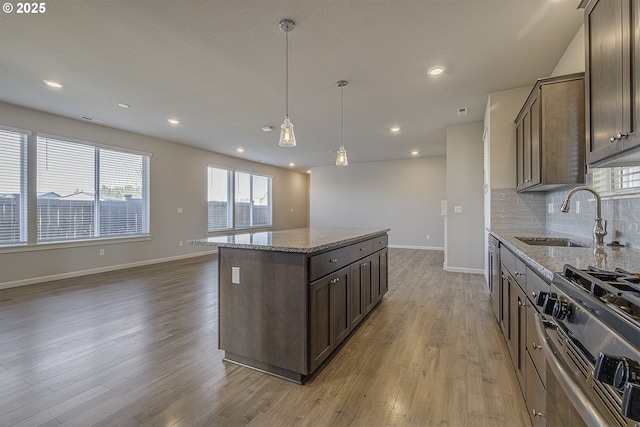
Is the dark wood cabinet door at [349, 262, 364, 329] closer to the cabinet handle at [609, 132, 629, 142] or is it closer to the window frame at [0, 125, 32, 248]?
the cabinet handle at [609, 132, 629, 142]

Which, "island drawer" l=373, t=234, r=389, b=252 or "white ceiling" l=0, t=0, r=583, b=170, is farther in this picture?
"island drawer" l=373, t=234, r=389, b=252

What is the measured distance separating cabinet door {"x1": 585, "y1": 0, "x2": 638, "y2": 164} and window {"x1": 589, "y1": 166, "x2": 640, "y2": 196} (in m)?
0.37

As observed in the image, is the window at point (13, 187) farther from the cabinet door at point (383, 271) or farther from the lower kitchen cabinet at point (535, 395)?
the lower kitchen cabinet at point (535, 395)

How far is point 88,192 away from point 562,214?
22.5 ft

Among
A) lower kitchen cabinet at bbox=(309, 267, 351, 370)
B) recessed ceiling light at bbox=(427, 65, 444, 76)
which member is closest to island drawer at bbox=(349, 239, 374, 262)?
lower kitchen cabinet at bbox=(309, 267, 351, 370)

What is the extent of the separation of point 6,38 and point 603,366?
13.8 ft

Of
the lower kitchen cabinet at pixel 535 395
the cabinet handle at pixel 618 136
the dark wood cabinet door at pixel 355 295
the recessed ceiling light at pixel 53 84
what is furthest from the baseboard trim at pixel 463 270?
the recessed ceiling light at pixel 53 84

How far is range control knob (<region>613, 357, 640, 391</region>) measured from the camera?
501 millimetres

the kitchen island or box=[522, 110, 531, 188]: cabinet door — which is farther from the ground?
box=[522, 110, 531, 188]: cabinet door

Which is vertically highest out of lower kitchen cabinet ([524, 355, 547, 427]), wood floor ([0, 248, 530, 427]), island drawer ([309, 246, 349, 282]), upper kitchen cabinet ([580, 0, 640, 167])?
upper kitchen cabinet ([580, 0, 640, 167])

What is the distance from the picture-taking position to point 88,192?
5125mm

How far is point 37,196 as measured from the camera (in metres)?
4.46

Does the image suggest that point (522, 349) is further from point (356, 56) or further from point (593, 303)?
point (356, 56)

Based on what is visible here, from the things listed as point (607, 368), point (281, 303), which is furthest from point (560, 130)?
point (281, 303)
